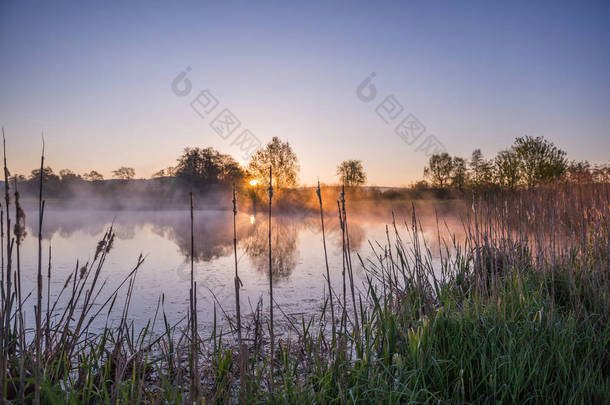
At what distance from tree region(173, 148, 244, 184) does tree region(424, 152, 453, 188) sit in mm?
19508

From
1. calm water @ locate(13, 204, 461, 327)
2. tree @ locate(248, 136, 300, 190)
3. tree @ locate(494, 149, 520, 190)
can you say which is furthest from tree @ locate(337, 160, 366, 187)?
calm water @ locate(13, 204, 461, 327)

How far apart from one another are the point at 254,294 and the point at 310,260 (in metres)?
2.69

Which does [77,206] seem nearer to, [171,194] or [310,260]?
[171,194]

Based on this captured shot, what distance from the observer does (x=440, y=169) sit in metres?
34.5

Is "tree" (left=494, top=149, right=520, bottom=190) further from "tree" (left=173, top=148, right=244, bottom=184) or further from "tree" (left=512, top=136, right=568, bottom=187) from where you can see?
"tree" (left=173, top=148, right=244, bottom=184)

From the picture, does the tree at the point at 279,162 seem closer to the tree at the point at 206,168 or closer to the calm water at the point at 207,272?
the tree at the point at 206,168

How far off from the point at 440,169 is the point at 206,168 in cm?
2392

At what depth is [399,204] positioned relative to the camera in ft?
82.0

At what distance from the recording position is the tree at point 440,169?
34188 millimetres

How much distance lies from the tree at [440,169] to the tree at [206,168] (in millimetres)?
19508

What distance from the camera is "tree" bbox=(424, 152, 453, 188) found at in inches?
1346

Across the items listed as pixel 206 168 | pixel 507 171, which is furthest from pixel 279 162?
pixel 507 171

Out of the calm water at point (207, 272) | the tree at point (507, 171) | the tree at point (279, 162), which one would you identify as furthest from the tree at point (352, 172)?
the calm water at point (207, 272)

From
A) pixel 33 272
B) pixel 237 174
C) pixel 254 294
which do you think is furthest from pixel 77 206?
pixel 254 294
